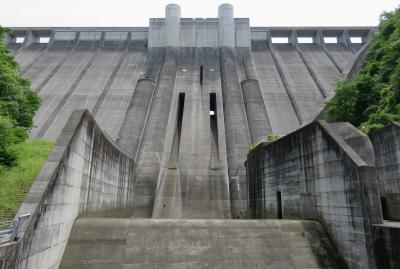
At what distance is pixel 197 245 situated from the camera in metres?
8.79

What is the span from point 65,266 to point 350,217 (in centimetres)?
732

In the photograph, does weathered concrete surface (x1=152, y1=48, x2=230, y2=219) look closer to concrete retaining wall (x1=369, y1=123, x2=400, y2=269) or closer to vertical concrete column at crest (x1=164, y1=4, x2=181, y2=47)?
vertical concrete column at crest (x1=164, y1=4, x2=181, y2=47)

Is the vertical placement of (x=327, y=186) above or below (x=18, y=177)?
below

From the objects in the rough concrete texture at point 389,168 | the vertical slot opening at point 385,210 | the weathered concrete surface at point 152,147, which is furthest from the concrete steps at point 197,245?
the weathered concrete surface at point 152,147

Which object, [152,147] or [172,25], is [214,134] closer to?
[152,147]

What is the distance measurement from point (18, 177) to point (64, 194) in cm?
370

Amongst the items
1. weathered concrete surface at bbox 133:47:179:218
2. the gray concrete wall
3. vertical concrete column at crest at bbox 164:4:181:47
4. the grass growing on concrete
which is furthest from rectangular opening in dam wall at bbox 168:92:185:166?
the grass growing on concrete

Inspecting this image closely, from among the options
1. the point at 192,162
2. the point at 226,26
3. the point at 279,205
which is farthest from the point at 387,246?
the point at 226,26

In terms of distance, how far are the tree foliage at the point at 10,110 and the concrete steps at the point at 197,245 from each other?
4.07 m

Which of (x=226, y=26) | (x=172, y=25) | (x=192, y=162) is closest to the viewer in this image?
(x=192, y=162)

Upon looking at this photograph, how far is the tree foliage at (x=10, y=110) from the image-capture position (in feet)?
34.7

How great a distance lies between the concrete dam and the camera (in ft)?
26.4

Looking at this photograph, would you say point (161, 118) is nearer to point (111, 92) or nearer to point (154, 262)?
point (111, 92)

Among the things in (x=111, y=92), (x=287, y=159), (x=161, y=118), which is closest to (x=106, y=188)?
(x=287, y=159)
